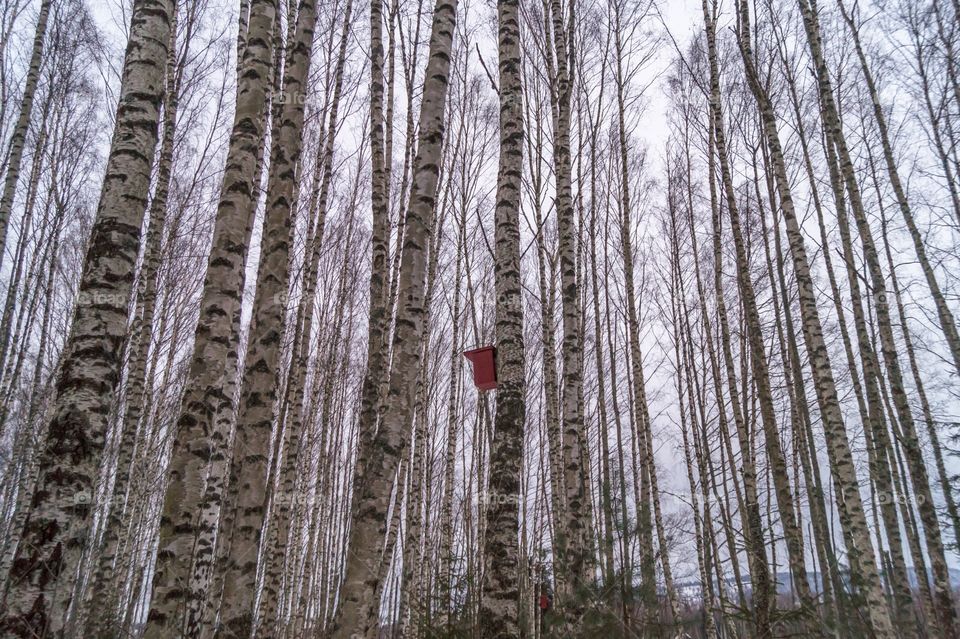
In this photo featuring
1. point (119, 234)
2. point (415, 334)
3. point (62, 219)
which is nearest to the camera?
point (119, 234)

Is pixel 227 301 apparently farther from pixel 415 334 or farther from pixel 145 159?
pixel 415 334

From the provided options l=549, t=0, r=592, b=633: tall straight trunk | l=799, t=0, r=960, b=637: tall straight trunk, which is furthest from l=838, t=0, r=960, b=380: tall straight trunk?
l=549, t=0, r=592, b=633: tall straight trunk

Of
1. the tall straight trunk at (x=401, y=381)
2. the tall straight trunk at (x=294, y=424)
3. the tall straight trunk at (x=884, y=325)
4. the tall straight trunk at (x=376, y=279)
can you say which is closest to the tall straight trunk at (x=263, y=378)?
the tall straight trunk at (x=401, y=381)

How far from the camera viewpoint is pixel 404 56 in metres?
7.85

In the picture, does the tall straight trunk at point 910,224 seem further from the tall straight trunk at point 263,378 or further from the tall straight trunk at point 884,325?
the tall straight trunk at point 263,378

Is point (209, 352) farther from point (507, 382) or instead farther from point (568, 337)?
point (568, 337)

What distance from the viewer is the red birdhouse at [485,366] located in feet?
12.1

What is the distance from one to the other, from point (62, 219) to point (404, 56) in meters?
8.04

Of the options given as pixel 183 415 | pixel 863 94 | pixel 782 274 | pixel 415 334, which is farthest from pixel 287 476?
pixel 863 94

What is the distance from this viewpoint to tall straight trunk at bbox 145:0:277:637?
3.18 m

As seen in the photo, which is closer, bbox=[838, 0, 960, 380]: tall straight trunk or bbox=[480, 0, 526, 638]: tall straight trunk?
bbox=[480, 0, 526, 638]: tall straight trunk

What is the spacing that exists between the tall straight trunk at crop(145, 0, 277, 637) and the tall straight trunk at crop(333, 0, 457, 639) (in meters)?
0.93

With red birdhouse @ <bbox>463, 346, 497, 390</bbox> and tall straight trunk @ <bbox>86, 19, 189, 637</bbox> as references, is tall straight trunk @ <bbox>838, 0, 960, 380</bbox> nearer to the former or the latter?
red birdhouse @ <bbox>463, 346, 497, 390</bbox>

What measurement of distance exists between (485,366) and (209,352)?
178cm
